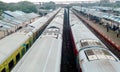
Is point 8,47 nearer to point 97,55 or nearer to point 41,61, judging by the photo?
point 41,61

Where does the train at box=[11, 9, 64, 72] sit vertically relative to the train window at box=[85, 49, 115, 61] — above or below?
below

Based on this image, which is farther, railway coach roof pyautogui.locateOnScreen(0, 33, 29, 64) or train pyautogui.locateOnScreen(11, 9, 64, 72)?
railway coach roof pyautogui.locateOnScreen(0, 33, 29, 64)

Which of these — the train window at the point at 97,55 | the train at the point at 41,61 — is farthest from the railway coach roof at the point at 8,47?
the train window at the point at 97,55

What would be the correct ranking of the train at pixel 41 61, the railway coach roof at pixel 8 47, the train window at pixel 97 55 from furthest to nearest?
the railway coach roof at pixel 8 47, the train window at pixel 97 55, the train at pixel 41 61

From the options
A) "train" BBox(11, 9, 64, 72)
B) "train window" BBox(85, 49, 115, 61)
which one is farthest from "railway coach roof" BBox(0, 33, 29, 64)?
"train window" BBox(85, 49, 115, 61)

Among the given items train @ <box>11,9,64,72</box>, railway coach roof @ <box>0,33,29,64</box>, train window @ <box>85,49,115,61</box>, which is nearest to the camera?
train @ <box>11,9,64,72</box>

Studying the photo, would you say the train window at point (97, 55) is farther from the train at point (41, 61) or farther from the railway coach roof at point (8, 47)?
the railway coach roof at point (8, 47)

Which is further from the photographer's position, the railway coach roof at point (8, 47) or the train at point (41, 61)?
the railway coach roof at point (8, 47)

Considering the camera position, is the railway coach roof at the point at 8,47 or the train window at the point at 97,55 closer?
the train window at the point at 97,55

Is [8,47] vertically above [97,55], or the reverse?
[97,55]

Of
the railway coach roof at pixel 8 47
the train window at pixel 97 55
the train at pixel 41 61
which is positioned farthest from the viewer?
the railway coach roof at pixel 8 47

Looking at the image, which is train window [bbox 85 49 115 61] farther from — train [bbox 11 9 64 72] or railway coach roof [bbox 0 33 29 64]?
railway coach roof [bbox 0 33 29 64]

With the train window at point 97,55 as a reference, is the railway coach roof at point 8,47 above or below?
below

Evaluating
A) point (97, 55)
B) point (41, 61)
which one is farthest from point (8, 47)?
point (97, 55)
